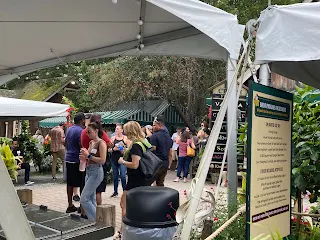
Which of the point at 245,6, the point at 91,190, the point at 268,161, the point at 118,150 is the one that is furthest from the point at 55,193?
the point at 245,6

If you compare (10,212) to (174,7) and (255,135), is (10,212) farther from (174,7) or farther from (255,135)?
(174,7)

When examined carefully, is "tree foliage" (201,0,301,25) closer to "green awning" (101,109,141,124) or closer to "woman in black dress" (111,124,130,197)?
"green awning" (101,109,141,124)

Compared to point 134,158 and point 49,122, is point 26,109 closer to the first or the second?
point 134,158

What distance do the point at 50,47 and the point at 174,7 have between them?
111 inches

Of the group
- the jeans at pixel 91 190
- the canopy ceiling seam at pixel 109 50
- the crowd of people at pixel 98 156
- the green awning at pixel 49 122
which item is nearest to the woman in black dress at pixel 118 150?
the crowd of people at pixel 98 156

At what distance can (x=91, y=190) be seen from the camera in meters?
5.57

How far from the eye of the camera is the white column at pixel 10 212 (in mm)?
1066

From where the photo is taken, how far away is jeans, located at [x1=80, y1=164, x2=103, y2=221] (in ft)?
18.0

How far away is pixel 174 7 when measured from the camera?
321cm

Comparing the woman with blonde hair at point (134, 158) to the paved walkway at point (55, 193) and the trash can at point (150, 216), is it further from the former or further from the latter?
the trash can at point (150, 216)

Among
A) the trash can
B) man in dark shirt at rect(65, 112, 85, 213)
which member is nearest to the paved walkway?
man in dark shirt at rect(65, 112, 85, 213)

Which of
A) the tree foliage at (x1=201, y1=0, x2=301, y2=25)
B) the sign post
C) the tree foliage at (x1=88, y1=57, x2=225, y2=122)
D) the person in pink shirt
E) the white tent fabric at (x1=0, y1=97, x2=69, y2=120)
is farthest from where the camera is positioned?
the tree foliage at (x1=88, y1=57, x2=225, y2=122)

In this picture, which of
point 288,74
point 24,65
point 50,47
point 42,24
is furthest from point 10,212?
point 24,65

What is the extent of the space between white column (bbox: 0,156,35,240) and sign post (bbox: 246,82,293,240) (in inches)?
69.3
